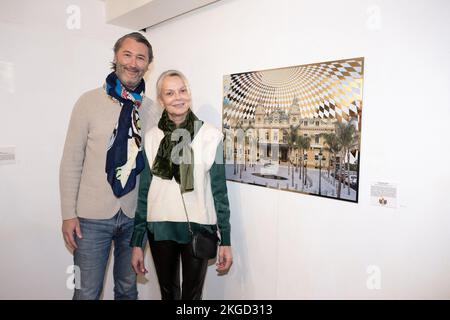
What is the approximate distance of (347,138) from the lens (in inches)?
52.1

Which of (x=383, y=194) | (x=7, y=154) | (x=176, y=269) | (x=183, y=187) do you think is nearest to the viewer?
(x=383, y=194)

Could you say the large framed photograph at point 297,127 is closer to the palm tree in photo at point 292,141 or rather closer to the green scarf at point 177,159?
the palm tree in photo at point 292,141

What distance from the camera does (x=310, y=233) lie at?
1496mm

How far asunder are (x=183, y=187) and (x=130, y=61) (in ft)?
2.45

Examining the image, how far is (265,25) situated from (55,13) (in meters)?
1.39

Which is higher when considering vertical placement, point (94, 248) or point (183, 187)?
point (183, 187)

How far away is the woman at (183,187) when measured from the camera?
1486 mm

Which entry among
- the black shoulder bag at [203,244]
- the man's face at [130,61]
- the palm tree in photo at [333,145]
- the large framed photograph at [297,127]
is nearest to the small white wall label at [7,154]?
the man's face at [130,61]

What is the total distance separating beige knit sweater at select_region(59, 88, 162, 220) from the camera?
155cm

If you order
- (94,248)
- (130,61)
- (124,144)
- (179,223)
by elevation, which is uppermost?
(130,61)

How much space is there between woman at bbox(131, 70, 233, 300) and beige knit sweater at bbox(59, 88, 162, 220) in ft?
0.84

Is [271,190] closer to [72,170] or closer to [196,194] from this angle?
[196,194]

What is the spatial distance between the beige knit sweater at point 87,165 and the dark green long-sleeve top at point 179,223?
0.16 metres

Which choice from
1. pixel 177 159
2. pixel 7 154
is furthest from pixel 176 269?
pixel 7 154
